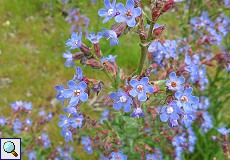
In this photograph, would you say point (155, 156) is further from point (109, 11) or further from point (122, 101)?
→ point (109, 11)

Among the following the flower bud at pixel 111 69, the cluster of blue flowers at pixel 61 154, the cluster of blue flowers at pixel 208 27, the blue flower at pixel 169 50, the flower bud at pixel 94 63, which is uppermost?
the cluster of blue flowers at pixel 208 27

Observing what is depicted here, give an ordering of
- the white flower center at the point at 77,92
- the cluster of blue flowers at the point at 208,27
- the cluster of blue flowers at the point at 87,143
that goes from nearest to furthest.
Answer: the white flower center at the point at 77,92
the cluster of blue flowers at the point at 87,143
the cluster of blue flowers at the point at 208,27

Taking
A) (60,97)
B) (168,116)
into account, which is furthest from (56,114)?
(168,116)

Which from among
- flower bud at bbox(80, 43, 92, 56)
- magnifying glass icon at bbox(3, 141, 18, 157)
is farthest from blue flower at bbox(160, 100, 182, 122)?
magnifying glass icon at bbox(3, 141, 18, 157)

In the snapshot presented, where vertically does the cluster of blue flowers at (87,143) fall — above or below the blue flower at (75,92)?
above

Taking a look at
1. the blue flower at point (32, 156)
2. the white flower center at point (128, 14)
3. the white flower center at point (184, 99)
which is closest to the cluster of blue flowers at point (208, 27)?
the white flower center at point (184, 99)

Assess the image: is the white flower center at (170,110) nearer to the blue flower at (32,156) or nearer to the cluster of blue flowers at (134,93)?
the cluster of blue flowers at (134,93)

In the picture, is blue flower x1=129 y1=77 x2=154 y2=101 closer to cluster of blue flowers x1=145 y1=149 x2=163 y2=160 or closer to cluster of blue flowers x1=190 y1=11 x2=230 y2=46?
cluster of blue flowers x1=145 y1=149 x2=163 y2=160
